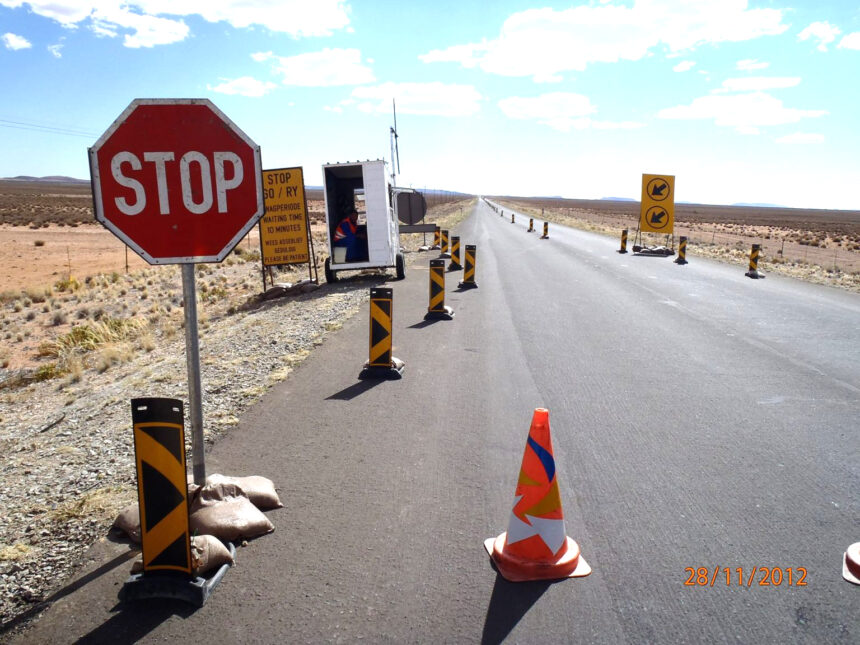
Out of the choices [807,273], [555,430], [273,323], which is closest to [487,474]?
[555,430]

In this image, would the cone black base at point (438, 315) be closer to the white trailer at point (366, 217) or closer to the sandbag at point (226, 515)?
the white trailer at point (366, 217)

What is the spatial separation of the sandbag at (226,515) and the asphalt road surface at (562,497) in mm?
104

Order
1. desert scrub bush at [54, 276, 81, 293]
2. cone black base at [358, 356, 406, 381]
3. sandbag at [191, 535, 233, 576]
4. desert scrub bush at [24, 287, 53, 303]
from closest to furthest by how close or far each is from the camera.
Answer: sandbag at [191, 535, 233, 576] → cone black base at [358, 356, 406, 381] → desert scrub bush at [24, 287, 53, 303] → desert scrub bush at [54, 276, 81, 293]

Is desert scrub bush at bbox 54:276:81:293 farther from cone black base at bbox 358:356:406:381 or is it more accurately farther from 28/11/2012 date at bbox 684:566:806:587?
28/11/2012 date at bbox 684:566:806:587

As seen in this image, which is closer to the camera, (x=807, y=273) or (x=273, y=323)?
(x=273, y=323)

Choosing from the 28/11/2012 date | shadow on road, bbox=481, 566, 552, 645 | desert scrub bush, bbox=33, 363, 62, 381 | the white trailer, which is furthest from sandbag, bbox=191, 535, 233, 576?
the white trailer

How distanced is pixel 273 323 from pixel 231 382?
173 inches

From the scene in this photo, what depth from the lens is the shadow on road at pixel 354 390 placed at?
22.3 feet

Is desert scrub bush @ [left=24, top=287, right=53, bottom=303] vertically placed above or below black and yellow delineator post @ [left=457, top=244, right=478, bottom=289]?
below

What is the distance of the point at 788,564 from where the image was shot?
3594mm

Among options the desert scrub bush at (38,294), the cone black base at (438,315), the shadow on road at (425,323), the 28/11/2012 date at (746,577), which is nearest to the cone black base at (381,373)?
the shadow on road at (425,323)

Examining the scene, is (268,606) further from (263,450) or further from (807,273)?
(807,273)

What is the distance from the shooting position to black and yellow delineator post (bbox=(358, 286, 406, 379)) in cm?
756

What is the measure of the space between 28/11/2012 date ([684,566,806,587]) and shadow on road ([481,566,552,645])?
31.7 inches
